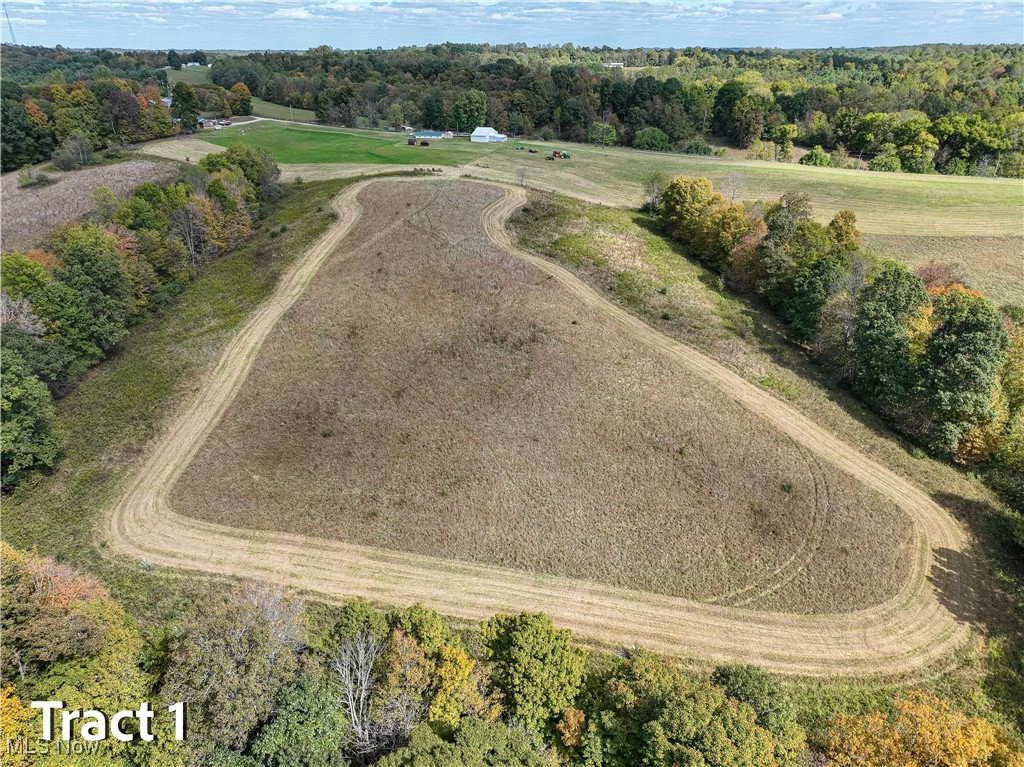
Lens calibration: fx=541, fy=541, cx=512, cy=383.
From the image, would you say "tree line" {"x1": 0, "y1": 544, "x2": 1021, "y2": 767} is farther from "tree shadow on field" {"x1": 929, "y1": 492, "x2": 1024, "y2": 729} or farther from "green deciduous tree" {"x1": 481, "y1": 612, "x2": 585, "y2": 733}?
"tree shadow on field" {"x1": 929, "y1": 492, "x2": 1024, "y2": 729}

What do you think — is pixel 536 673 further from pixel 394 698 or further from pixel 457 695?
pixel 394 698

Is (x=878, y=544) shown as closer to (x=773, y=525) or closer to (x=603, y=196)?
(x=773, y=525)

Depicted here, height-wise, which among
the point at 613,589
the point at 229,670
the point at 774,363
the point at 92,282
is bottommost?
the point at 613,589

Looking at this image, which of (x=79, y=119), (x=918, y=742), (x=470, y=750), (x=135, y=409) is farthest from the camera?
(x=79, y=119)

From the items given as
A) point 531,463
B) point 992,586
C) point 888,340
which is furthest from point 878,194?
point 531,463

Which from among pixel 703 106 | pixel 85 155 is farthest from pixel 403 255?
pixel 703 106

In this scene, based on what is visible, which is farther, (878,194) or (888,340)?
(878,194)

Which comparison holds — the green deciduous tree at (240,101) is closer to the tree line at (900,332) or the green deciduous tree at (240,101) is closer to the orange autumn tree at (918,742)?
the tree line at (900,332)
